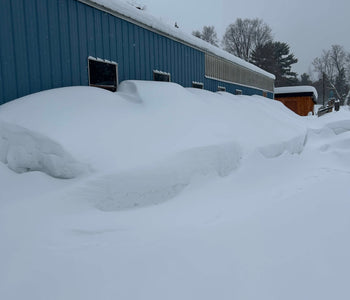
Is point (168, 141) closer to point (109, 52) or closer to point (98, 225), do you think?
point (98, 225)

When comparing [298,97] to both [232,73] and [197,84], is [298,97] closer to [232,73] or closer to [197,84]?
[232,73]

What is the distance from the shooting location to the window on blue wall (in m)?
6.11

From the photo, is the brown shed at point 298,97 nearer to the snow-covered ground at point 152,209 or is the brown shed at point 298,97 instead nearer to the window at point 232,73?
the window at point 232,73

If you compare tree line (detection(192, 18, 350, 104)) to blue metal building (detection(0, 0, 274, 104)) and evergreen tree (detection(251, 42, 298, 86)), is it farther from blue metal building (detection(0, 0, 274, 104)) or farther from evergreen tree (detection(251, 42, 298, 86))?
blue metal building (detection(0, 0, 274, 104))

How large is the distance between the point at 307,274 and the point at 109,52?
5600 millimetres

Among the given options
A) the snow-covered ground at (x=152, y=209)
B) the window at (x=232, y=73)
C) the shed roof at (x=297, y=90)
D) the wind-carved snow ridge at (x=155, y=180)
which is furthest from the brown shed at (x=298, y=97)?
the wind-carved snow ridge at (x=155, y=180)

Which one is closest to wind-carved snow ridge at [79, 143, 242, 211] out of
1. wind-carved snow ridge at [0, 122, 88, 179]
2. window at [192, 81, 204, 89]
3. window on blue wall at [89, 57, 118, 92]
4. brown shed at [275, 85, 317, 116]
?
wind-carved snow ridge at [0, 122, 88, 179]

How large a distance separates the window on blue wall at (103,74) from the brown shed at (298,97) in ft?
80.1

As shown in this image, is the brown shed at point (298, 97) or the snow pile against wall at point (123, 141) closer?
the snow pile against wall at point (123, 141)

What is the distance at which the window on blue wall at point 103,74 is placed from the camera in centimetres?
611

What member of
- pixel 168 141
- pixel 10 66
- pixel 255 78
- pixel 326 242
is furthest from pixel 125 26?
pixel 255 78

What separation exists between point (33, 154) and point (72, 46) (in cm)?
296

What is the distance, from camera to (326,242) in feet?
9.05

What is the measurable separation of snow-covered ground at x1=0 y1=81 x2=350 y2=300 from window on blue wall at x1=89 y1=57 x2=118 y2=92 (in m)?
1.66
